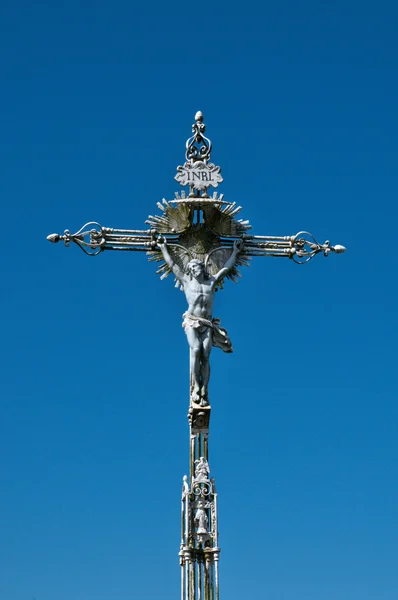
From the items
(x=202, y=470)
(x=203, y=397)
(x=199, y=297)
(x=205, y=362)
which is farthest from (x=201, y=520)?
(x=199, y=297)

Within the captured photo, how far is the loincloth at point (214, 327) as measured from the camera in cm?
2180

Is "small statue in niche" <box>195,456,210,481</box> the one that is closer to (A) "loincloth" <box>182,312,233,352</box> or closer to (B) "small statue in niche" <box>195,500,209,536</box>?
(B) "small statue in niche" <box>195,500,209,536</box>

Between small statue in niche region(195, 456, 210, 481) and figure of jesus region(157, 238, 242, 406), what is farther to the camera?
figure of jesus region(157, 238, 242, 406)

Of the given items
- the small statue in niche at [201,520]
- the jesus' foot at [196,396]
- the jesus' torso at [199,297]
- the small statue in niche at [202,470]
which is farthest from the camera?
the jesus' torso at [199,297]

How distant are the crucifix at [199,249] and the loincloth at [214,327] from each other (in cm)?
1

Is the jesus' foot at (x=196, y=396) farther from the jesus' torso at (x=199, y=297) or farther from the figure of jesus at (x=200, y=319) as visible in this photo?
the jesus' torso at (x=199, y=297)

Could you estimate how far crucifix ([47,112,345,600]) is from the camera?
21609mm

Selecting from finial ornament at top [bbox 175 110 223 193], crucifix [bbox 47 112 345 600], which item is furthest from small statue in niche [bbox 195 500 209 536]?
finial ornament at top [bbox 175 110 223 193]

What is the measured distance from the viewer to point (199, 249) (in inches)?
882

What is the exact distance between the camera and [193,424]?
2161cm

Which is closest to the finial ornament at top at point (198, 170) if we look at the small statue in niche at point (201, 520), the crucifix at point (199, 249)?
the crucifix at point (199, 249)

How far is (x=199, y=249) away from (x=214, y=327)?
1236 millimetres

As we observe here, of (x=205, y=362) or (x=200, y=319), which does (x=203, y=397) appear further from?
(x=200, y=319)

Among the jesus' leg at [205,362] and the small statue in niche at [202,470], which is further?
the jesus' leg at [205,362]
